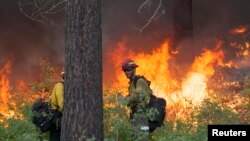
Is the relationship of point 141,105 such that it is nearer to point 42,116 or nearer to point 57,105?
point 57,105

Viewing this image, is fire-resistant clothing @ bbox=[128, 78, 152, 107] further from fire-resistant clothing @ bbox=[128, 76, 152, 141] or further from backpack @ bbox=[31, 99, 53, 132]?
backpack @ bbox=[31, 99, 53, 132]

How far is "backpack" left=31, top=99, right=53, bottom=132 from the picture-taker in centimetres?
892

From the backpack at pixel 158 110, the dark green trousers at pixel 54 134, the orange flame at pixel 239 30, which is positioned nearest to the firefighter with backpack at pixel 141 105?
the backpack at pixel 158 110

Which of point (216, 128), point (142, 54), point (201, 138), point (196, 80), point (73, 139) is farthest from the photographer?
point (142, 54)

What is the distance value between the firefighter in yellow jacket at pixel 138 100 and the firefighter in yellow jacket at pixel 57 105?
0.98 m

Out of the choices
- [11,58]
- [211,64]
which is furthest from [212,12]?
[11,58]

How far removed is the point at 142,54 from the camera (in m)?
16.4

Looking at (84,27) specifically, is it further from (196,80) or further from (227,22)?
(227,22)

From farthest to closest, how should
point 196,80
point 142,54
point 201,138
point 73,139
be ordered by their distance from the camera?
1. point 142,54
2. point 196,80
3. point 201,138
4. point 73,139

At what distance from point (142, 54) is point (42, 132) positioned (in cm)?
761

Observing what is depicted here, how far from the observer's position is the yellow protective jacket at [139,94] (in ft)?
28.5

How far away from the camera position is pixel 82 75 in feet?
27.2

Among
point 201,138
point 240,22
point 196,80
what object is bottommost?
point 201,138

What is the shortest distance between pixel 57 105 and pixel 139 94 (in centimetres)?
125
